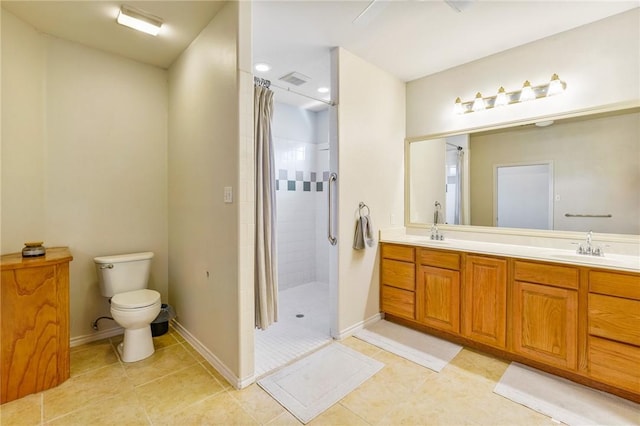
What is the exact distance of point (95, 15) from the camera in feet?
6.81

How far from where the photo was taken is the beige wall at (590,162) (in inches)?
83.9

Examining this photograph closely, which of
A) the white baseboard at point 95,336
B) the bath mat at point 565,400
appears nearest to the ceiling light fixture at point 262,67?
the white baseboard at point 95,336

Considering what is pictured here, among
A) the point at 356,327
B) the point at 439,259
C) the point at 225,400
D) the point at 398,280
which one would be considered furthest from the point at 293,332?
the point at 439,259

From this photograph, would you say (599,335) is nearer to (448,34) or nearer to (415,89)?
(448,34)

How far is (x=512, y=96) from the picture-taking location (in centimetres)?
259

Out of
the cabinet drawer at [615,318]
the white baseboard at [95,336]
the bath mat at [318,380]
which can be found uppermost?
the cabinet drawer at [615,318]

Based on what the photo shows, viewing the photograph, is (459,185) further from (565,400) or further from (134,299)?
(134,299)

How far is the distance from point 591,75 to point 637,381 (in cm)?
210

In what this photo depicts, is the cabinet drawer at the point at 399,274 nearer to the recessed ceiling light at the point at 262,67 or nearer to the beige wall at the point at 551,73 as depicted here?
the beige wall at the point at 551,73

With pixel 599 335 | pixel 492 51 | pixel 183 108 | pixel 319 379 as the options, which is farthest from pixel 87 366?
pixel 492 51

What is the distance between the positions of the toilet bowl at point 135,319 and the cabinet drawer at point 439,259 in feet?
→ 7.39

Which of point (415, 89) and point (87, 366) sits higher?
point (415, 89)

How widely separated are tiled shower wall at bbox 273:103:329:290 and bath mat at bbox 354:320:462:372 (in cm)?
158

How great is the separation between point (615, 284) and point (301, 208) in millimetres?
3237
